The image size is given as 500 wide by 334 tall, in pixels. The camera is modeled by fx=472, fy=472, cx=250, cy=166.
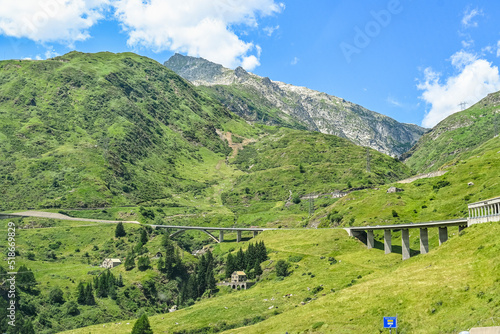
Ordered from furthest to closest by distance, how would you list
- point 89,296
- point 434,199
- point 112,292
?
point 434,199
point 112,292
point 89,296

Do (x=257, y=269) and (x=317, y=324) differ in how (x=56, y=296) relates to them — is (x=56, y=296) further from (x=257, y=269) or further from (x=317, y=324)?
(x=317, y=324)

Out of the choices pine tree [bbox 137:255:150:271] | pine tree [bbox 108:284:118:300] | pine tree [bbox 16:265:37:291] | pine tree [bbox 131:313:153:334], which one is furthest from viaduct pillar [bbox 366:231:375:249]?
pine tree [bbox 16:265:37:291]

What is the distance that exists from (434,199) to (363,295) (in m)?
88.5

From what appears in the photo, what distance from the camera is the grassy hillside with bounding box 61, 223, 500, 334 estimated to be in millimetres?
66312

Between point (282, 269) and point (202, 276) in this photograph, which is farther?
point (202, 276)

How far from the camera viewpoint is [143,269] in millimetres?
182375

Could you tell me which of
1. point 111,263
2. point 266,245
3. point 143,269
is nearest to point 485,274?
point 266,245

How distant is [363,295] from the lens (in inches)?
3374

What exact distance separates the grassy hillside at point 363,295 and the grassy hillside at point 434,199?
2104 centimetres

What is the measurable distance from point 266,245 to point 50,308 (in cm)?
7735

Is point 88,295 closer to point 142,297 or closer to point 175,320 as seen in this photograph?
point 142,297

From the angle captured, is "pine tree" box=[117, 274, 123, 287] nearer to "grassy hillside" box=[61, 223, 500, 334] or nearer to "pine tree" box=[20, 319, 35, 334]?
"grassy hillside" box=[61, 223, 500, 334]

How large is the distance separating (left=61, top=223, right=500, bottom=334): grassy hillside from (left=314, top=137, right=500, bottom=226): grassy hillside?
21.0 metres

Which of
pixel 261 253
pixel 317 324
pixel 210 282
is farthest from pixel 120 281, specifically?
pixel 317 324
